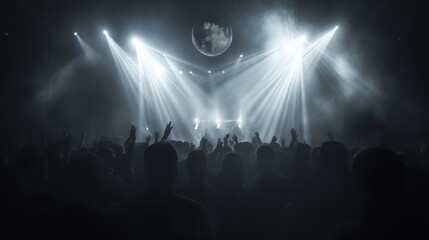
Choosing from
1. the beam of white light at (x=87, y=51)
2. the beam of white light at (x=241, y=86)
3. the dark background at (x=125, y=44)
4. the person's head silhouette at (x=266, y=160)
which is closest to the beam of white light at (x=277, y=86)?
the beam of white light at (x=241, y=86)

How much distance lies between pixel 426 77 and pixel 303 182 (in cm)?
1408

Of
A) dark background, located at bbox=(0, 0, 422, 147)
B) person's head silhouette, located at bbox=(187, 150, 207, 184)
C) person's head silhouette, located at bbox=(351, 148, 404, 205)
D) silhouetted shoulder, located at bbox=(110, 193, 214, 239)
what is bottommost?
silhouetted shoulder, located at bbox=(110, 193, 214, 239)

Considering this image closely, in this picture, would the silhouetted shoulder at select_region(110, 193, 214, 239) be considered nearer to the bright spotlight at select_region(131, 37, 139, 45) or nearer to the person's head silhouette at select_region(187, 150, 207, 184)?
the person's head silhouette at select_region(187, 150, 207, 184)

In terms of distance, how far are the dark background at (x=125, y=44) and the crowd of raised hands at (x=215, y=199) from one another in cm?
1139

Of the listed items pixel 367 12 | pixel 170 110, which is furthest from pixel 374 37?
pixel 170 110

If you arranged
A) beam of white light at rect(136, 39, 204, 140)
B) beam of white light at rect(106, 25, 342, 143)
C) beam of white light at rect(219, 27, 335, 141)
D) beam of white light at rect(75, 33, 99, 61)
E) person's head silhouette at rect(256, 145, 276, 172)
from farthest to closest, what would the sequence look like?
beam of white light at rect(136, 39, 204, 140)
beam of white light at rect(106, 25, 342, 143)
beam of white light at rect(219, 27, 335, 141)
beam of white light at rect(75, 33, 99, 61)
person's head silhouette at rect(256, 145, 276, 172)

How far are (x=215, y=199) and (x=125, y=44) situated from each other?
67.1 ft

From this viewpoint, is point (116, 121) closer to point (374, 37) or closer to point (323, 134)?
point (323, 134)

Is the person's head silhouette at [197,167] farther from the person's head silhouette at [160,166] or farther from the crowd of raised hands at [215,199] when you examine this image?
the person's head silhouette at [160,166]

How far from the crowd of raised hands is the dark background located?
11393mm

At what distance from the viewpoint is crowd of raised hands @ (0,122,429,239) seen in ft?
5.84

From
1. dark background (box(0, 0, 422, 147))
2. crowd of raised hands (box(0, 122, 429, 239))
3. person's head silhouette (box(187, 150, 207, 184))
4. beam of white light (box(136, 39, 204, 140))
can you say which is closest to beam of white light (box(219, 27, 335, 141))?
dark background (box(0, 0, 422, 147))

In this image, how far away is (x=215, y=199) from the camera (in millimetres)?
3324

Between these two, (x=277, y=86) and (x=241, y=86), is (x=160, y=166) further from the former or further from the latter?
(x=241, y=86)
